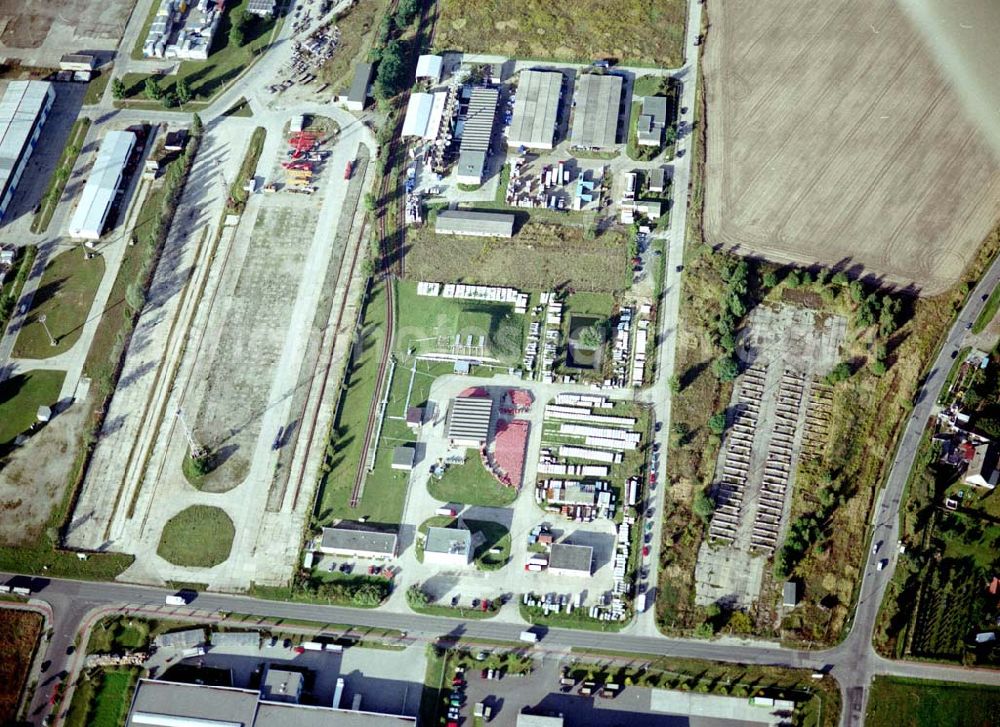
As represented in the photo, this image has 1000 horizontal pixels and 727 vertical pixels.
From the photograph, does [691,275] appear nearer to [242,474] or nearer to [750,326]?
[750,326]

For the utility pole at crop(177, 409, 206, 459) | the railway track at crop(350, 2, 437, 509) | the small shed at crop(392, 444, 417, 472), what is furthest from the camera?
the railway track at crop(350, 2, 437, 509)

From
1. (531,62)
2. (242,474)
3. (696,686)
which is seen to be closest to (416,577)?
(242,474)

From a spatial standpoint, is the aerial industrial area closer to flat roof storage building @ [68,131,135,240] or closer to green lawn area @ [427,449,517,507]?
green lawn area @ [427,449,517,507]

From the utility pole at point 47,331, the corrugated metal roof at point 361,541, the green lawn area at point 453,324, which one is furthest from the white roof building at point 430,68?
the corrugated metal roof at point 361,541

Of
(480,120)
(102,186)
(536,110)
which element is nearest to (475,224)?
(480,120)

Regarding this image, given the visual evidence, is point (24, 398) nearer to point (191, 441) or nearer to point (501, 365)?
point (191, 441)

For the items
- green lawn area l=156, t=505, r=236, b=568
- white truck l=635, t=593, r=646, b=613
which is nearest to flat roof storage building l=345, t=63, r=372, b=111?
green lawn area l=156, t=505, r=236, b=568

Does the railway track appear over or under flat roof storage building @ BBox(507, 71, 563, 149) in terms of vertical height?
under
